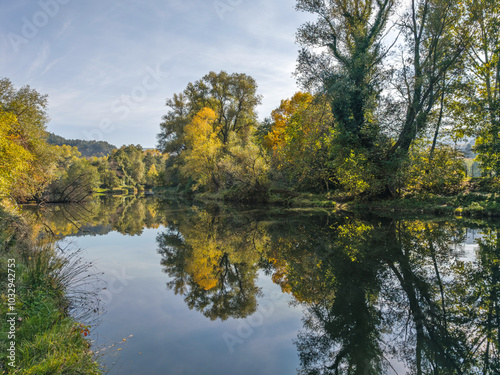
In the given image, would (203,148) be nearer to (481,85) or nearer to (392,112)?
(392,112)

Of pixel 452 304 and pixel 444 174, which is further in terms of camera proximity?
pixel 444 174

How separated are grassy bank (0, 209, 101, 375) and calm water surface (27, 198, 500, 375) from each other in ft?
1.83

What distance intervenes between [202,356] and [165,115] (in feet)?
157

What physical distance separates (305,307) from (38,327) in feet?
13.2

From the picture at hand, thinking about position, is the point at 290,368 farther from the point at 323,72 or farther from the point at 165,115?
the point at 165,115

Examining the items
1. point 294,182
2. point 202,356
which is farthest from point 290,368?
point 294,182

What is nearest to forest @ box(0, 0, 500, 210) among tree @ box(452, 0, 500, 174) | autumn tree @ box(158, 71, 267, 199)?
tree @ box(452, 0, 500, 174)

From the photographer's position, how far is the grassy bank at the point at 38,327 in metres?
2.86

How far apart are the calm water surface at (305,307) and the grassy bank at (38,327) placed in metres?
0.56

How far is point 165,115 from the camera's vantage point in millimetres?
47625

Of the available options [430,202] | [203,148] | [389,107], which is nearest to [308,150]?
[389,107]

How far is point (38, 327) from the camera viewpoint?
356cm

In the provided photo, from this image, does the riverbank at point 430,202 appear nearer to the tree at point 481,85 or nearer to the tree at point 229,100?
the tree at point 481,85

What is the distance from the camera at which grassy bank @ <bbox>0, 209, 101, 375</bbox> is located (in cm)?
286
